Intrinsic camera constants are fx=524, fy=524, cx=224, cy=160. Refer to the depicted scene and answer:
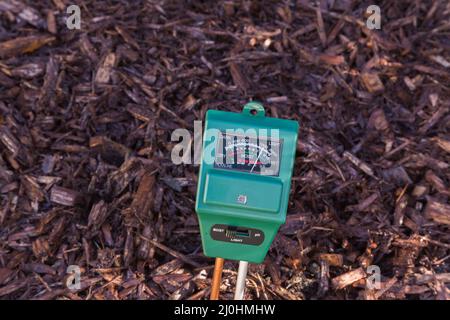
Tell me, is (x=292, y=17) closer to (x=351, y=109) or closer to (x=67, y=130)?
(x=351, y=109)

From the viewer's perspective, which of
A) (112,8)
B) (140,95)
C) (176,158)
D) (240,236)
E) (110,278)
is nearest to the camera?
(240,236)

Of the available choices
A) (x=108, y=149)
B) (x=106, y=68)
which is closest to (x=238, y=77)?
(x=106, y=68)

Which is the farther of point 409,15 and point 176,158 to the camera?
point 409,15

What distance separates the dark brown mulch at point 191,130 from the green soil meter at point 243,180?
71 centimetres

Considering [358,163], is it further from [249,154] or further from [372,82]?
[249,154]

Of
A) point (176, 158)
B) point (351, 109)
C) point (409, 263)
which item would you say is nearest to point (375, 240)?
point (409, 263)

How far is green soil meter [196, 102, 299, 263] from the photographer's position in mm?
1988

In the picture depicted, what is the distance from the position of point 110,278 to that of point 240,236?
0.99m

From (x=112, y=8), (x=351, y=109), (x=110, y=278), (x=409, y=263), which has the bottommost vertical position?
(x=110, y=278)

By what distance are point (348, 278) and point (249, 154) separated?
1079 mm

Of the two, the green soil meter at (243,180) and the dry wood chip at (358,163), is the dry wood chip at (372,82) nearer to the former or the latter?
the dry wood chip at (358,163)

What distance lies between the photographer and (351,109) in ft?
10.9

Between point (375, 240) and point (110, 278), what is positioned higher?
point (375, 240)

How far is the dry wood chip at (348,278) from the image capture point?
2.72 meters
